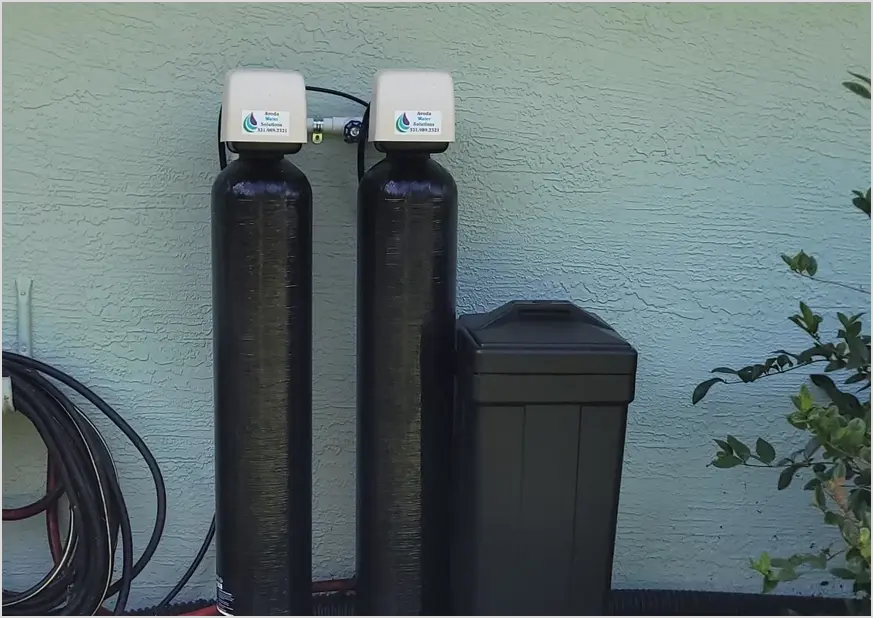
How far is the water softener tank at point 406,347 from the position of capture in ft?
5.74

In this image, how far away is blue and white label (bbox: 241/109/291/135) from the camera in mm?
1702

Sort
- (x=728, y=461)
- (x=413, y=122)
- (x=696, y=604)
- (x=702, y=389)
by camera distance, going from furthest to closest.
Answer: (x=696, y=604)
(x=702, y=389)
(x=728, y=461)
(x=413, y=122)

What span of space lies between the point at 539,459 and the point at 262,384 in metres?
0.58

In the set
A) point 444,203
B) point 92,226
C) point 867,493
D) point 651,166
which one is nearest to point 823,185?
point 651,166

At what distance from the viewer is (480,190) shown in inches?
81.2

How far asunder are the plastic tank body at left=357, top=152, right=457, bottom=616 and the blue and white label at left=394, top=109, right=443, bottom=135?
0.20 feet

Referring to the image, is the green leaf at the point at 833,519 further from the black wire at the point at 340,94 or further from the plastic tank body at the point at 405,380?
the black wire at the point at 340,94

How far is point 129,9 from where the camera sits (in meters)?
1.93

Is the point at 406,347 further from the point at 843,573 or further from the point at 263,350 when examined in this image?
the point at 843,573

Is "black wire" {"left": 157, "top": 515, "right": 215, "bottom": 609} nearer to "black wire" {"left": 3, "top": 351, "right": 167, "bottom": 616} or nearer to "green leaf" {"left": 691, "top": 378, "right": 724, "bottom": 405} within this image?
"black wire" {"left": 3, "top": 351, "right": 167, "bottom": 616}

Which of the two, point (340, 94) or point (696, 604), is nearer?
point (340, 94)

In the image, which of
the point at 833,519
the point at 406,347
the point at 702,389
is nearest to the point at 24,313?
the point at 406,347

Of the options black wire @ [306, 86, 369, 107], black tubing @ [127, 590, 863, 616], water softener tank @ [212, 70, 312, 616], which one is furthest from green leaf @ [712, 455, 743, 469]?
black wire @ [306, 86, 369, 107]

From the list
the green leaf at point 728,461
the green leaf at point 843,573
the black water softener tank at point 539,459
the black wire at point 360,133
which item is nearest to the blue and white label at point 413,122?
the black wire at point 360,133
